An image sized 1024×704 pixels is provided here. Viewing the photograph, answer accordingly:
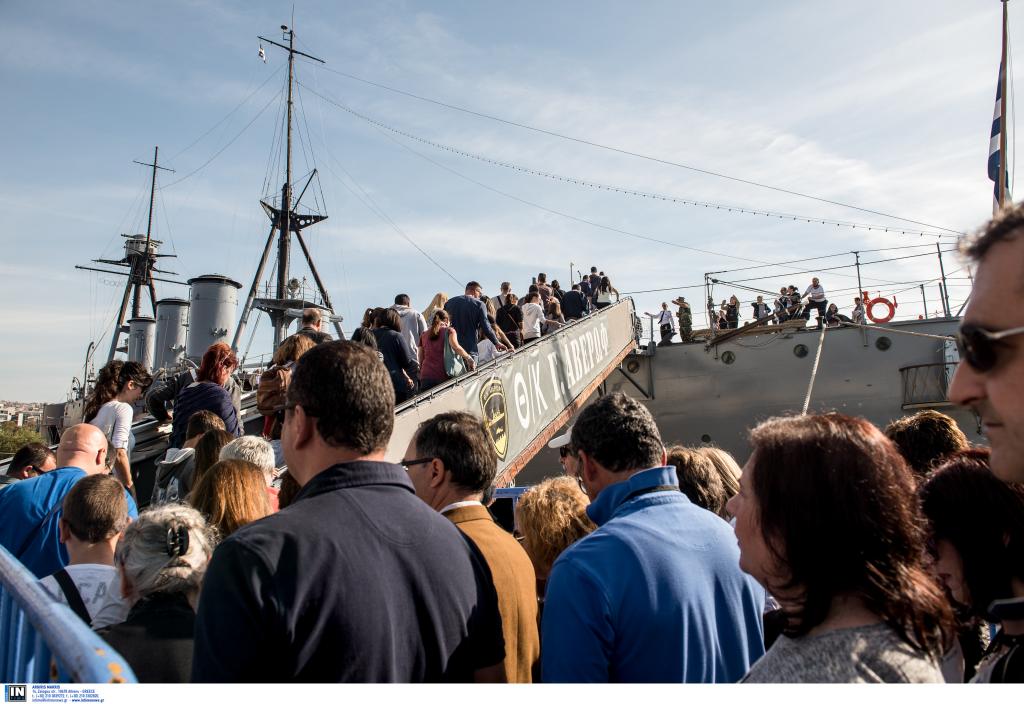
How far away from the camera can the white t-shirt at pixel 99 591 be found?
223 cm

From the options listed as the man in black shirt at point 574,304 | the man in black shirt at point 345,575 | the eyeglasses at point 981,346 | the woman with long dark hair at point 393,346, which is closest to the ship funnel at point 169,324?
the man in black shirt at point 574,304

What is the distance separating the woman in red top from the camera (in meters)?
7.42

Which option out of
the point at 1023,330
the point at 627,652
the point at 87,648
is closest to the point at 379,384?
the point at 87,648

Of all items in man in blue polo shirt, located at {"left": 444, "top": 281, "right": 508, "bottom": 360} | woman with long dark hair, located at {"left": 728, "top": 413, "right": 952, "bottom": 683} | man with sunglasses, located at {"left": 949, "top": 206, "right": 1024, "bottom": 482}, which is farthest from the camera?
man in blue polo shirt, located at {"left": 444, "top": 281, "right": 508, "bottom": 360}

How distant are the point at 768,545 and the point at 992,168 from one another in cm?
1099

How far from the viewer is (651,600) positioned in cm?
186

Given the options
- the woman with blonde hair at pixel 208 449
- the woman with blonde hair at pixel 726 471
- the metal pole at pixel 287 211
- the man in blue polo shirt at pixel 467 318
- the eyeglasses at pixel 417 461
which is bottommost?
the woman with blonde hair at pixel 726 471

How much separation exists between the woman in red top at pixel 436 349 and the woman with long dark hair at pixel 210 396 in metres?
2.52

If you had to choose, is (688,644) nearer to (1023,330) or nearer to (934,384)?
(1023,330)

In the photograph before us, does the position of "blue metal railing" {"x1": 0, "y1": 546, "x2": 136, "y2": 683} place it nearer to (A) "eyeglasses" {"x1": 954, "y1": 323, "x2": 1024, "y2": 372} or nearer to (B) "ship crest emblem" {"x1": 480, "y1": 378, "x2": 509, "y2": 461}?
(A) "eyeglasses" {"x1": 954, "y1": 323, "x2": 1024, "y2": 372}

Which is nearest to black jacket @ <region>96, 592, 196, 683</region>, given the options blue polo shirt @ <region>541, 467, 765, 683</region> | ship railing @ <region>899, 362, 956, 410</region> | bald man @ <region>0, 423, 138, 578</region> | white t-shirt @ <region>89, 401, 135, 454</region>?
blue polo shirt @ <region>541, 467, 765, 683</region>

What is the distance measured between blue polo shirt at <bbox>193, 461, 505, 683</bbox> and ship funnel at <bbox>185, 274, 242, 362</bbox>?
16.0 meters

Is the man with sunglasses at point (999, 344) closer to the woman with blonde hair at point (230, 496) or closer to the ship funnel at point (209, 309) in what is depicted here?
the woman with blonde hair at point (230, 496)

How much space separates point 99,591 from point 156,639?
2.33ft
